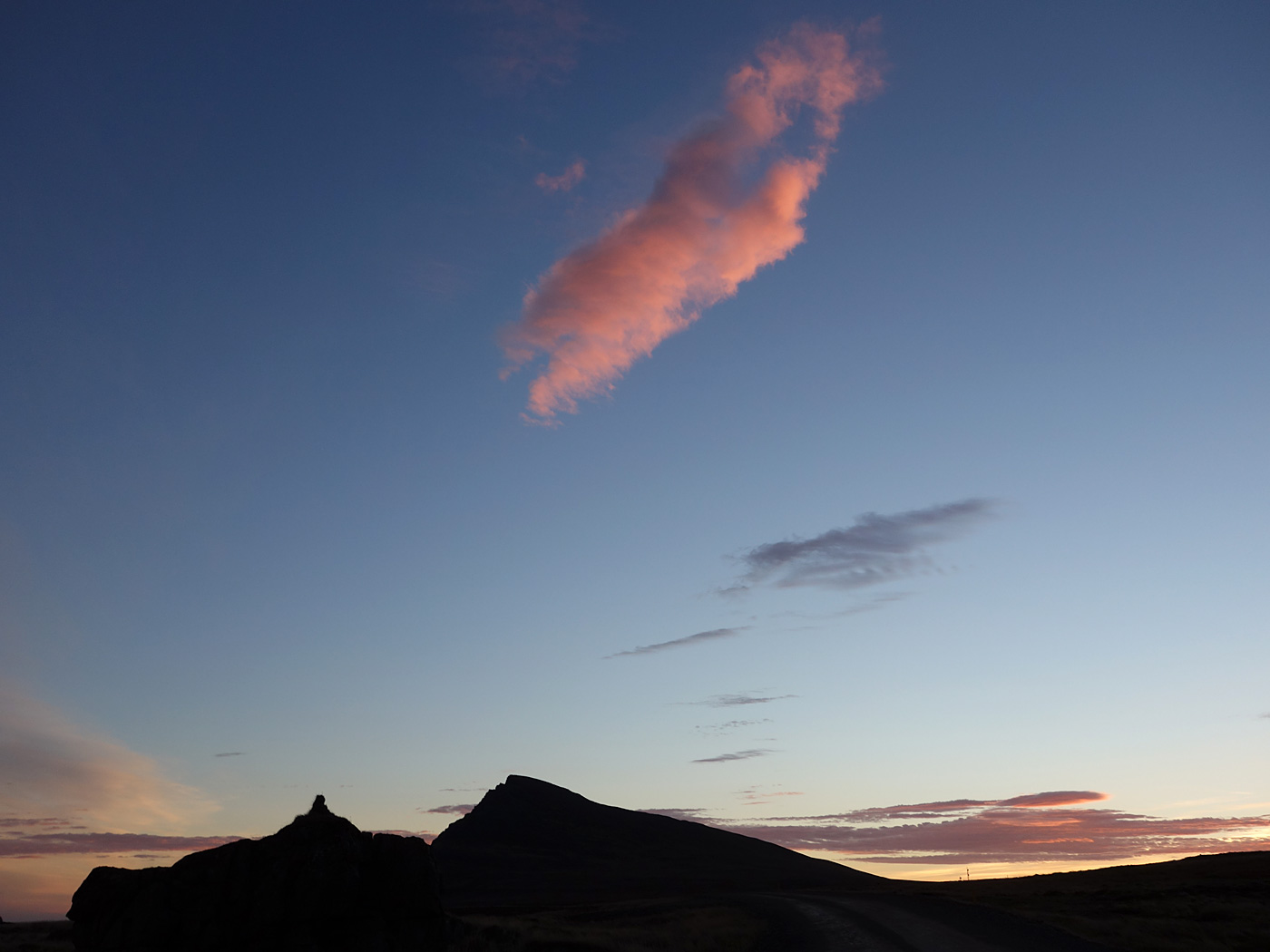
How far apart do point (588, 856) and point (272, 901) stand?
432 feet

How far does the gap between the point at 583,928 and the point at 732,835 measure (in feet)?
508

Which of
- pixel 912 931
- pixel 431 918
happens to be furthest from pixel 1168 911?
pixel 431 918

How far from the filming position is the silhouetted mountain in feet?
369

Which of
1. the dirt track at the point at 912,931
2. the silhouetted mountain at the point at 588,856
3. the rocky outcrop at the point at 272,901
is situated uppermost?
the rocky outcrop at the point at 272,901

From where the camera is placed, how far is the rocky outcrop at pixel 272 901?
28.0 metres

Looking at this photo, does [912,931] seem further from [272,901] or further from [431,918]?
[272,901]

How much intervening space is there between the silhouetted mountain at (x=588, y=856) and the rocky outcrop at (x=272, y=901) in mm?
73435

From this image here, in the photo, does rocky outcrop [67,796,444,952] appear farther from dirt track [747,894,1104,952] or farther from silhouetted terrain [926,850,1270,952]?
silhouetted terrain [926,850,1270,952]

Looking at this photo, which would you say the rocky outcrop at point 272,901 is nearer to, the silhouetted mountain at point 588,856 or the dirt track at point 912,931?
the dirt track at point 912,931

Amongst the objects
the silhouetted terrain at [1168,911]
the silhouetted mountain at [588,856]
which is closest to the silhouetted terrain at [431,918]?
the silhouetted terrain at [1168,911]

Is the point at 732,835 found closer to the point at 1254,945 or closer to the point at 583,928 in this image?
the point at 583,928

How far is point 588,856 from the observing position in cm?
14838

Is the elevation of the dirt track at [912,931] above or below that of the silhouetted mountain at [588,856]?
above

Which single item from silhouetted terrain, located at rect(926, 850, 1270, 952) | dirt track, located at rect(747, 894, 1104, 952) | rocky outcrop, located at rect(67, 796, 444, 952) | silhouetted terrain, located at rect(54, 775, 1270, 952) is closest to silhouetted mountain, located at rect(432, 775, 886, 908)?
silhouetted terrain, located at rect(926, 850, 1270, 952)
